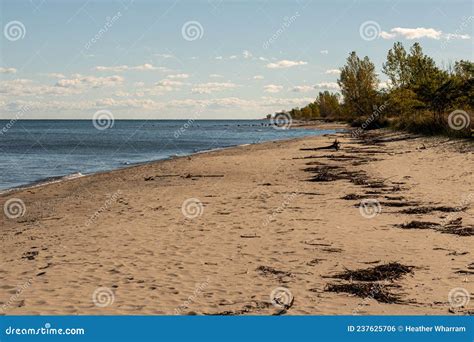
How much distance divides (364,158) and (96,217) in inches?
712

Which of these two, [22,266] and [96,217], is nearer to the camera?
[22,266]

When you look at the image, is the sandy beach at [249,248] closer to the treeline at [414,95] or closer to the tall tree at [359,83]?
the treeline at [414,95]

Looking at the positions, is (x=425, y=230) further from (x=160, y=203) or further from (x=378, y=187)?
(x=160, y=203)

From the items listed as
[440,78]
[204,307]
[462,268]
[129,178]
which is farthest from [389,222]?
[440,78]

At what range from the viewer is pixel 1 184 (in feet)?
86.8

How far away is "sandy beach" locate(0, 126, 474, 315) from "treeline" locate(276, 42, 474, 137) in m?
18.7

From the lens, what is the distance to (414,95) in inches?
1976

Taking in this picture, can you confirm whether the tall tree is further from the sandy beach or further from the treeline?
the sandy beach

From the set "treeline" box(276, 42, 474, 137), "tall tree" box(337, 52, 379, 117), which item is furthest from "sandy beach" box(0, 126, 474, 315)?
"tall tree" box(337, 52, 379, 117)

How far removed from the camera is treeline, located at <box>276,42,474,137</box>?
4125 centimetres

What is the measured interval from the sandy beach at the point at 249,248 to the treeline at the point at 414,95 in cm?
1871

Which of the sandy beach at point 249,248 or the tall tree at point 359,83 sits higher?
the tall tree at point 359,83

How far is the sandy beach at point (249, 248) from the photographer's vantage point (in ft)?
24.1

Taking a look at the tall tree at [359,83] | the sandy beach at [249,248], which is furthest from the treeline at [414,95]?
the sandy beach at [249,248]
